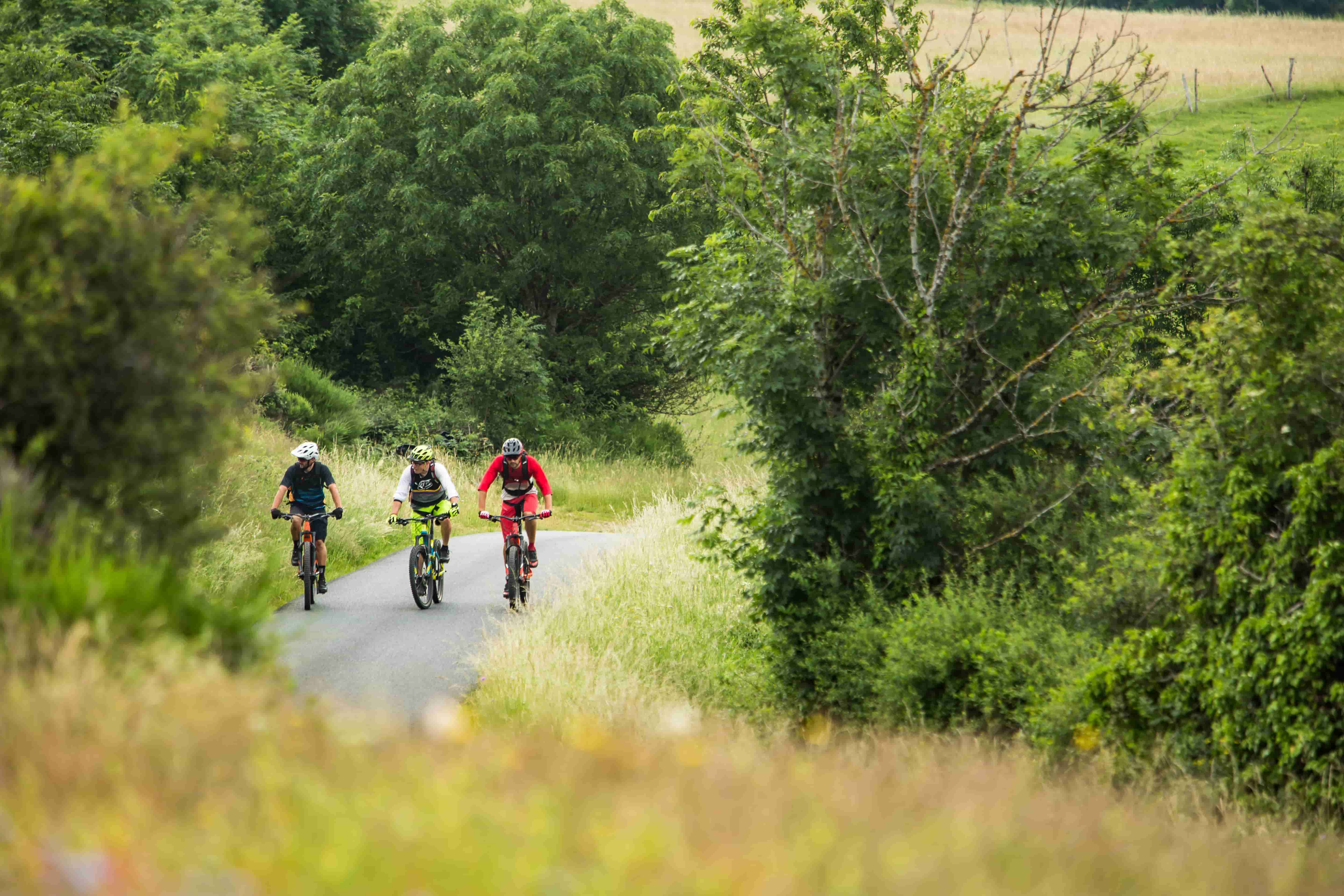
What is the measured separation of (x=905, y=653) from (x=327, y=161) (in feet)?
94.5

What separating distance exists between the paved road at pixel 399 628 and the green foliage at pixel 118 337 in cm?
169

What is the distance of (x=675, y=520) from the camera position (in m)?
17.1

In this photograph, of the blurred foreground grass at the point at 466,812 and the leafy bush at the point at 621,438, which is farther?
the leafy bush at the point at 621,438

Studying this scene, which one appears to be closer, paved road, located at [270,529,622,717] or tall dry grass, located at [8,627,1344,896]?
tall dry grass, located at [8,627,1344,896]

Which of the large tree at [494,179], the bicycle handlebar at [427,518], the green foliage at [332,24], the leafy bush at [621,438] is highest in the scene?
the green foliage at [332,24]

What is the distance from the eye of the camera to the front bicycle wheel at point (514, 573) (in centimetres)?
1371

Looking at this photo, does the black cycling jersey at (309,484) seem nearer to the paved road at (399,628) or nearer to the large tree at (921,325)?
the paved road at (399,628)

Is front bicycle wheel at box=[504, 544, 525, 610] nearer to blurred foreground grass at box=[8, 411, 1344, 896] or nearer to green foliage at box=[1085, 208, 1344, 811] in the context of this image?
green foliage at box=[1085, 208, 1344, 811]

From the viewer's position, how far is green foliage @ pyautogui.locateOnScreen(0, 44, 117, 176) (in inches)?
818

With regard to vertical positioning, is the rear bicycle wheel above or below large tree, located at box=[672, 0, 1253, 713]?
below

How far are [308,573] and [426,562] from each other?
1.38 m

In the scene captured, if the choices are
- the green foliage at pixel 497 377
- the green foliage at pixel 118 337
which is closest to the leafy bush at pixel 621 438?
the green foliage at pixel 497 377

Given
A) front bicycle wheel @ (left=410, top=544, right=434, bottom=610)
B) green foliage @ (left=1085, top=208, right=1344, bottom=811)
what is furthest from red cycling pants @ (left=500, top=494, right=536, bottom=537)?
green foliage @ (left=1085, top=208, right=1344, bottom=811)

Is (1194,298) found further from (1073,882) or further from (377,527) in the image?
(377,527)
